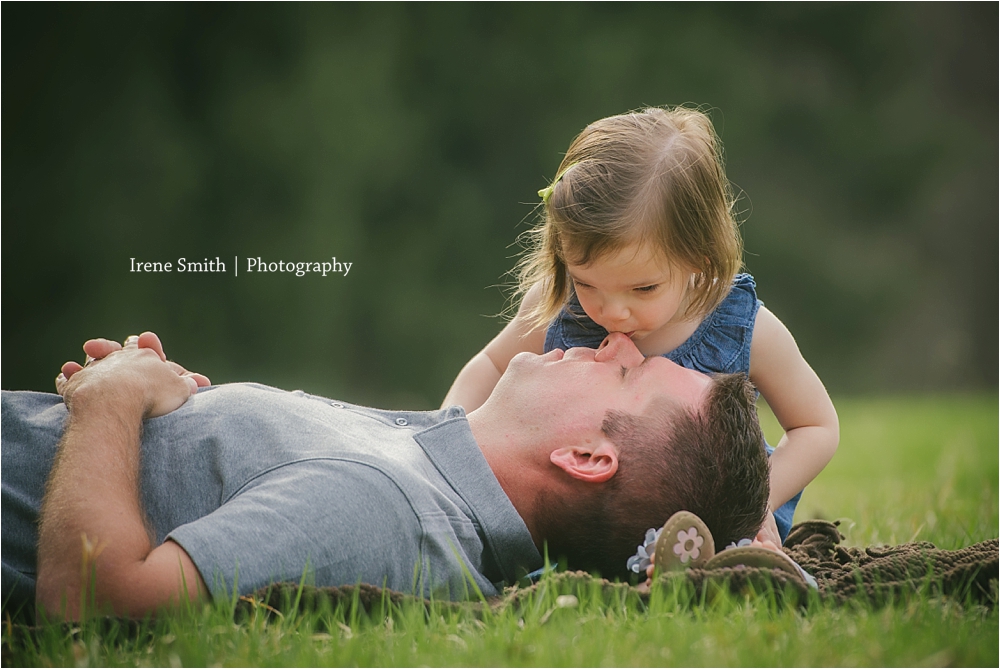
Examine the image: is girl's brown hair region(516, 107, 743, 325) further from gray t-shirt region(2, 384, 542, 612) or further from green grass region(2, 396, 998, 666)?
green grass region(2, 396, 998, 666)

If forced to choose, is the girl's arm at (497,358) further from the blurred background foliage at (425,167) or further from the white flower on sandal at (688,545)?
the blurred background foliage at (425,167)

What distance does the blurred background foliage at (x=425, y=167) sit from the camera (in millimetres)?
11484

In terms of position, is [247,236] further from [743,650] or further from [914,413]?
[743,650]

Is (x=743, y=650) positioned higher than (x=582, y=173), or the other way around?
(x=582, y=173)

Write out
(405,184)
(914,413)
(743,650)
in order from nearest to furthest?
(743,650), (914,413), (405,184)

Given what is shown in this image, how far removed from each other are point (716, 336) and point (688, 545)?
3.01ft

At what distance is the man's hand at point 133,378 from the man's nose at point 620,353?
1026 mm

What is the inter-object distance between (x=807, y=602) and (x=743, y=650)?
1.27 ft

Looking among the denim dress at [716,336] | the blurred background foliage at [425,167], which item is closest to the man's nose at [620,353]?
→ the denim dress at [716,336]

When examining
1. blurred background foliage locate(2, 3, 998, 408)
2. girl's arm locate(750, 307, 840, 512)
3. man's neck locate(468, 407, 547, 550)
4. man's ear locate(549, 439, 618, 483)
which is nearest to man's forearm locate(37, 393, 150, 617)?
man's neck locate(468, 407, 547, 550)

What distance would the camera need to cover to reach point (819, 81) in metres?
15.8

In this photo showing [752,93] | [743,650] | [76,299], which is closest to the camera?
[743,650]

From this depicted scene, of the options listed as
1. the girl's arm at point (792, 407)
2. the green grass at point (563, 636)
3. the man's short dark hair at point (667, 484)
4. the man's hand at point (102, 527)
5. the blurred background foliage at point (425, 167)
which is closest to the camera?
the green grass at point (563, 636)

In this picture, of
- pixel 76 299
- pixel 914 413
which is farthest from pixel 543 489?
pixel 76 299
